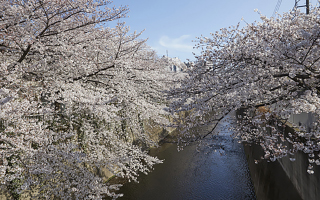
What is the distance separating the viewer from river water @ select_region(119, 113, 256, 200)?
10305 millimetres

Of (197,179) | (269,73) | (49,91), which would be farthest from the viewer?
(197,179)

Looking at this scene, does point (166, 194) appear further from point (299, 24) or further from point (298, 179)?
point (299, 24)

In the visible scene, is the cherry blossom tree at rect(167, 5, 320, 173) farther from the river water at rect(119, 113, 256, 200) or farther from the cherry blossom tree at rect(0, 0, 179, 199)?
the river water at rect(119, 113, 256, 200)

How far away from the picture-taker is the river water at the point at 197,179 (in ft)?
33.8

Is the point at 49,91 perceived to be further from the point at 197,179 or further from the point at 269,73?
the point at 197,179

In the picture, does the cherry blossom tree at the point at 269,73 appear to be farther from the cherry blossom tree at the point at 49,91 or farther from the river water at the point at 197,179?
the river water at the point at 197,179

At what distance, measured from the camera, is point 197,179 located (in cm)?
1191

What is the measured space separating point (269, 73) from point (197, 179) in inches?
352

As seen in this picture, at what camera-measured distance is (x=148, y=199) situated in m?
10.2

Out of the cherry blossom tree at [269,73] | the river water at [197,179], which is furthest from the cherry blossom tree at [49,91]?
the river water at [197,179]

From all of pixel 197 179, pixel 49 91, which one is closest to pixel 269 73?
pixel 49 91

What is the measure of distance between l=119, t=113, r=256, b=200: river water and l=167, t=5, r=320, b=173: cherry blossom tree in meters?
3.62

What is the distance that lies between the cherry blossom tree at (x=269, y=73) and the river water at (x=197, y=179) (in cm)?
362

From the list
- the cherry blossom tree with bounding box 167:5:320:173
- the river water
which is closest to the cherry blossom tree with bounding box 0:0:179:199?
the cherry blossom tree with bounding box 167:5:320:173
